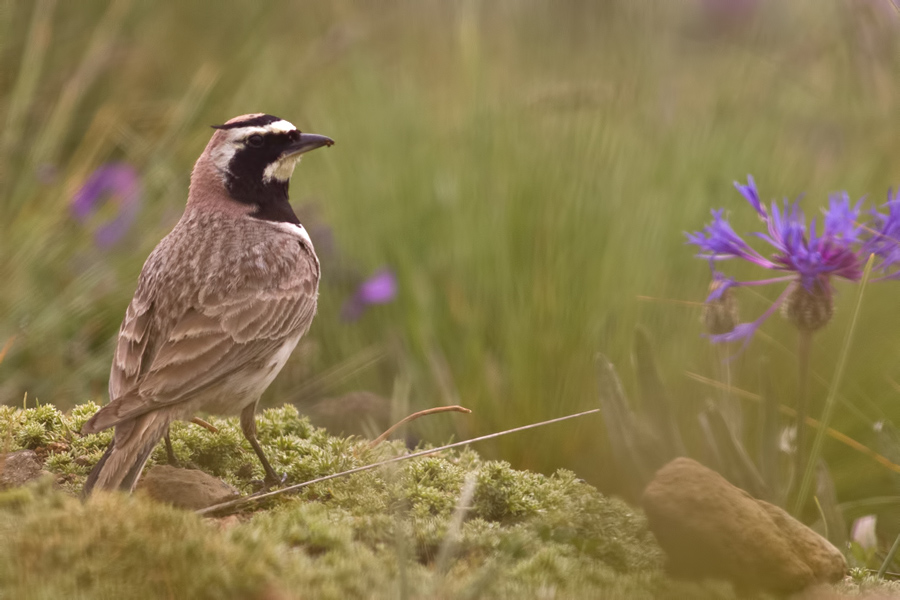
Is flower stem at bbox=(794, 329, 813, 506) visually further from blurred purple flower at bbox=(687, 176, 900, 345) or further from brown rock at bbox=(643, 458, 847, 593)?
brown rock at bbox=(643, 458, 847, 593)

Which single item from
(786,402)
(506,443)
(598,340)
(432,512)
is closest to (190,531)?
(432,512)

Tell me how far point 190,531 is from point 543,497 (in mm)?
1240

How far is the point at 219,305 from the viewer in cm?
340

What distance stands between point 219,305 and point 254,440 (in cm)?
49

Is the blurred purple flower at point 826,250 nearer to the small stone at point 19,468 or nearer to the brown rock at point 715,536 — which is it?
the brown rock at point 715,536

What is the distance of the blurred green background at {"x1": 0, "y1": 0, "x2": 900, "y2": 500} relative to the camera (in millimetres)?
3955

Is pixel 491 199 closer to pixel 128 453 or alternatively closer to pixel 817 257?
pixel 817 257

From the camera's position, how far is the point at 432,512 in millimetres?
2828

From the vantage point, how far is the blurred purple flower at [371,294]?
15.8 feet

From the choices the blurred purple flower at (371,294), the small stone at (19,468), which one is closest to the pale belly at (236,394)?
the small stone at (19,468)

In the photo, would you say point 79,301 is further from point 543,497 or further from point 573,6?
point 573,6

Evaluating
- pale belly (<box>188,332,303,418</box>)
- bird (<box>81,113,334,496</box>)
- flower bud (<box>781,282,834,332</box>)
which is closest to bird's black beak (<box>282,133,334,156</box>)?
bird (<box>81,113,334,496</box>)

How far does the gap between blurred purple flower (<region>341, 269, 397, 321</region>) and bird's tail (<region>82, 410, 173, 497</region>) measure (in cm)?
196

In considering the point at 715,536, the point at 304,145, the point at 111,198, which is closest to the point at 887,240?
the point at 715,536
